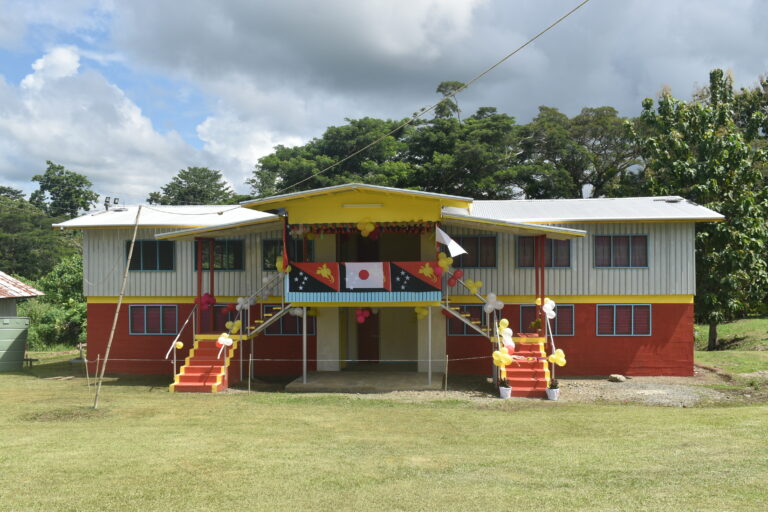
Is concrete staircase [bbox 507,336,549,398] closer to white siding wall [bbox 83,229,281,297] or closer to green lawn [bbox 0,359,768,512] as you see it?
green lawn [bbox 0,359,768,512]

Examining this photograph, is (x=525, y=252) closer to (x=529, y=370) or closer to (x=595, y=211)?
(x=595, y=211)

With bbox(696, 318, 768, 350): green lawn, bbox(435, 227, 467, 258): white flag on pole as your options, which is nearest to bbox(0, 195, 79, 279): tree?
bbox(435, 227, 467, 258): white flag on pole

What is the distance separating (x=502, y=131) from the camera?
135 feet

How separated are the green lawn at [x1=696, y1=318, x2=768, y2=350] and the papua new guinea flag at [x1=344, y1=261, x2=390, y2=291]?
1758 cm

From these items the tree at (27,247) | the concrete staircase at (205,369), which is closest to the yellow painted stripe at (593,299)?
the concrete staircase at (205,369)

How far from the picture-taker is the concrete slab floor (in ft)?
59.3

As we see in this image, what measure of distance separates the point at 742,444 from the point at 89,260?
20445 mm

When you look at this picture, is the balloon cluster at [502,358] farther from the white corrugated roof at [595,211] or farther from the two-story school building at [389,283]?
the white corrugated roof at [595,211]

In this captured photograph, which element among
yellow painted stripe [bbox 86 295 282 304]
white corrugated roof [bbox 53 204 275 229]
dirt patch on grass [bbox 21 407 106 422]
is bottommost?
dirt patch on grass [bbox 21 407 106 422]

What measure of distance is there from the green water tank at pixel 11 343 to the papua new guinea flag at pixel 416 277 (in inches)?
591

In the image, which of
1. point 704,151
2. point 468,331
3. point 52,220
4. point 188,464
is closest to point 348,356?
point 468,331

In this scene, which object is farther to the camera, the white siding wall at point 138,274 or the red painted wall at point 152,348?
the white siding wall at point 138,274

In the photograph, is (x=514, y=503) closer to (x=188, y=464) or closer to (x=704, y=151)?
(x=188, y=464)

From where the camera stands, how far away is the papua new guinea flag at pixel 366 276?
18016mm
